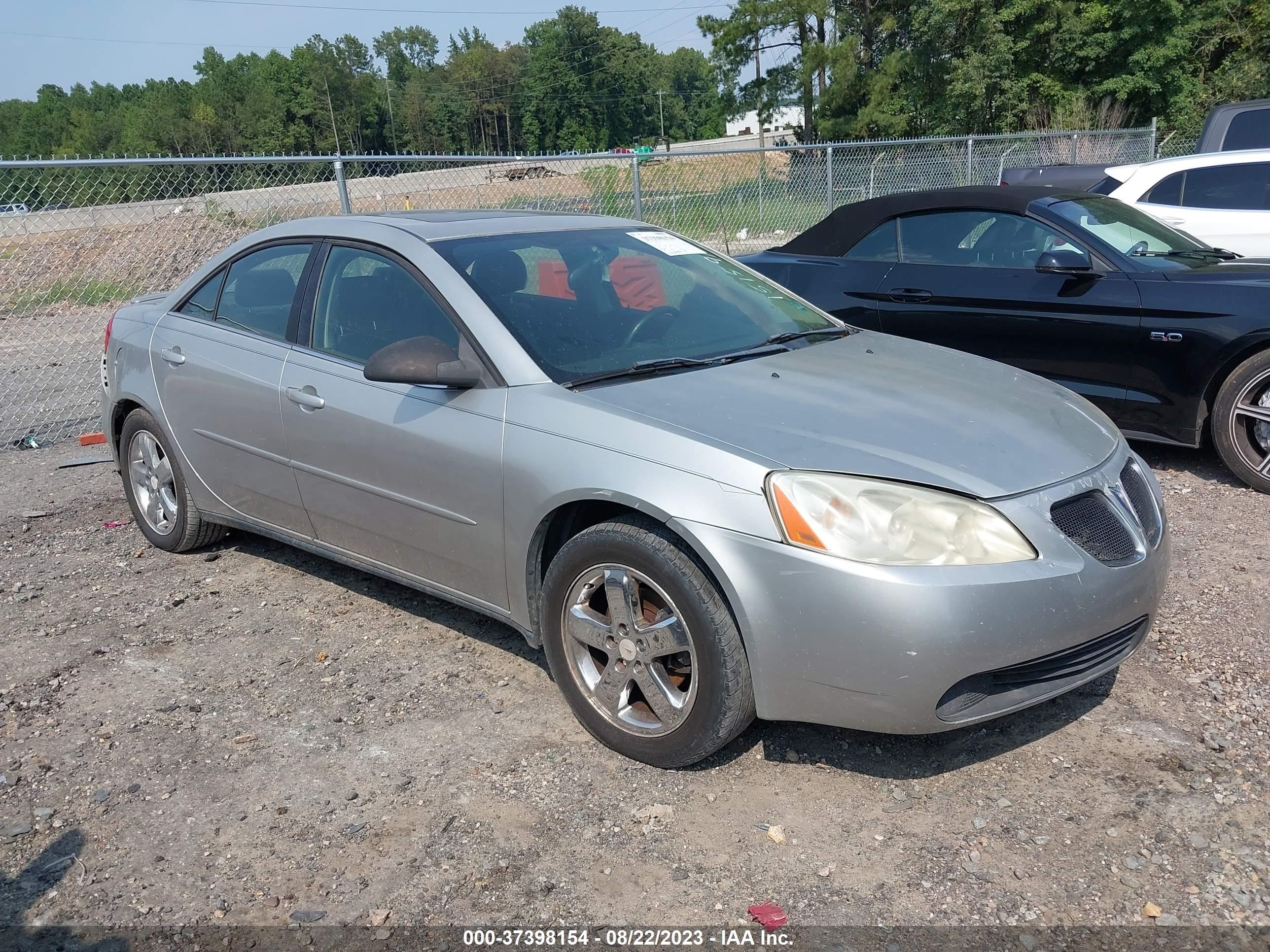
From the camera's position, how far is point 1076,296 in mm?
5898

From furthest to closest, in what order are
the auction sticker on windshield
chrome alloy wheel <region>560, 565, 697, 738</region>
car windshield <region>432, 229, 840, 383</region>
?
the auction sticker on windshield → car windshield <region>432, 229, 840, 383</region> → chrome alloy wheel <region>560, 565, 697, 738</region>

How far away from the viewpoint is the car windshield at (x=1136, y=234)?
19.8 feet

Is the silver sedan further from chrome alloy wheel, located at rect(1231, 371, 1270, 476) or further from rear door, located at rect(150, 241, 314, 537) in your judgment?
chrome alloy wheel, located at rect(1231, 371, 1270, 476)

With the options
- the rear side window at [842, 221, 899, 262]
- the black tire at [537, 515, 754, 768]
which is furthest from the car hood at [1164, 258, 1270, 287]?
the black tire at [537, 515, 754, 768]

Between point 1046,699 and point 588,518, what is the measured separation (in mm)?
1444

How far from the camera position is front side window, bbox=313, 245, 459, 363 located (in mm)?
3830

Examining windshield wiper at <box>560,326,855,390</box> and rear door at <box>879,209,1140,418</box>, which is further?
rear door at <box>879,209,1140,418</box>

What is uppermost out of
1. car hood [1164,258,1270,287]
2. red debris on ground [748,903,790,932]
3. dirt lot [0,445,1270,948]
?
car hood [1164,258,1270,287]

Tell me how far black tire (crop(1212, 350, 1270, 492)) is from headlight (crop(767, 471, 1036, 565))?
329cm

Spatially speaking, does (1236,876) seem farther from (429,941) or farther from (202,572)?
(202,572)

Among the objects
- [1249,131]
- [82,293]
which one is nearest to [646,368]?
[1249,131]

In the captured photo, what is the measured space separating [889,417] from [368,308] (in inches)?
79.2

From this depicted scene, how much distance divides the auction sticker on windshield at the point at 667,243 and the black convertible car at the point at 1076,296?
2317mm

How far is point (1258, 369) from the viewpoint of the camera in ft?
17.5
